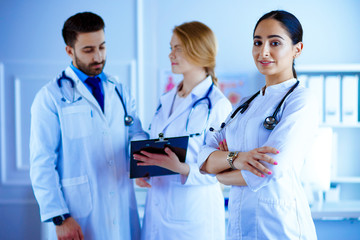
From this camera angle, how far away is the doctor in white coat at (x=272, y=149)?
105 centimetres

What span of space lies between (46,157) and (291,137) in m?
1.08

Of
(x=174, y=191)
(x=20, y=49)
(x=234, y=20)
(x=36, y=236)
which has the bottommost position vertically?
(x=36, y=236)

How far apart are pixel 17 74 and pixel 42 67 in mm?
246

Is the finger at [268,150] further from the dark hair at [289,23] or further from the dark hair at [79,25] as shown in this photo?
the dark hair at [79,25]

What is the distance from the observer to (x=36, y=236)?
3.07m

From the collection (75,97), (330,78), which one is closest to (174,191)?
(75,97)

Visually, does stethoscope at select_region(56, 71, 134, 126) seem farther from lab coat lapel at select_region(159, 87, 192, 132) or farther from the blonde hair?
the blonde hair

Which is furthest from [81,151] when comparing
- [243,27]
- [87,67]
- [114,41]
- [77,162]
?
[243,27]

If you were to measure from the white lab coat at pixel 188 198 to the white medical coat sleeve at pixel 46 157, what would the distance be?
0.43 metres

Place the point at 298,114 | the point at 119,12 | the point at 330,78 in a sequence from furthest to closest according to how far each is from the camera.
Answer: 1. the point at 119,12
2. the point at 330,78
3. the point at 298,114

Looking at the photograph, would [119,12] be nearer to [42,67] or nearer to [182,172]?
[42,67]

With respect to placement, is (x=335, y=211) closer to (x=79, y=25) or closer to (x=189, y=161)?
(x=189, y=161)

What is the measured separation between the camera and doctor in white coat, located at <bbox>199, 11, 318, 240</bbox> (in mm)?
1046

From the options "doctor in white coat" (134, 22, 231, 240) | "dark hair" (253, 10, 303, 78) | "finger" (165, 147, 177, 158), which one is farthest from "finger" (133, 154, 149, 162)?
"dark hair" (253, 10, 303, 78)
